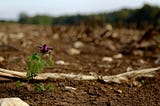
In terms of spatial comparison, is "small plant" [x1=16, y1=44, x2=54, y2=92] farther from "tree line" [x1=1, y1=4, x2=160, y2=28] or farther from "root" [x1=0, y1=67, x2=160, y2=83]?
"tree line" [x1=1, y1=4, x2=160, y2=28]

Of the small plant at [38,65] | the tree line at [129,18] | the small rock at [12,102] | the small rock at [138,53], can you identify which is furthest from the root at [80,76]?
the tree line at [129,18]

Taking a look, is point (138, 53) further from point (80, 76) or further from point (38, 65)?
point (38, 65)

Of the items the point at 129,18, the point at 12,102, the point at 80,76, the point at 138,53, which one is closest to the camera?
the point at 12,102

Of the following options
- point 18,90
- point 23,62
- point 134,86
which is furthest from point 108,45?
point 18,90

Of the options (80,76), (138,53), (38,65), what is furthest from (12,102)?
(138,53)

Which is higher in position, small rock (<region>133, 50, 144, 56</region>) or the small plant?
the small plant

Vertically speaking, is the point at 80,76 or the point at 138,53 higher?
the point at 80,76

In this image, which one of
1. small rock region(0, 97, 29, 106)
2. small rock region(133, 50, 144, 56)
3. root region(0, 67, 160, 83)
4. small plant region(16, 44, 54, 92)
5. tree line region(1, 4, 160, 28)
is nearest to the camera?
small rock region(0, 97, 29, 106)

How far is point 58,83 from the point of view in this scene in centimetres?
253

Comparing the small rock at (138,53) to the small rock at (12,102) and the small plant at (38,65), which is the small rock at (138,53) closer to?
the small plant at (38,65)

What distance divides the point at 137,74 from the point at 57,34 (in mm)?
6829

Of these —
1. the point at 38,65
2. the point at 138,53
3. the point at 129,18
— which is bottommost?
the point at 129,18

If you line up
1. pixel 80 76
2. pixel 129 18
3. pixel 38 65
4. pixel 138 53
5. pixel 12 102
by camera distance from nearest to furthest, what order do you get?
pixel 12 102, pixel 38 65, pixel 80 76, pixel 138 53, pixel 129 18

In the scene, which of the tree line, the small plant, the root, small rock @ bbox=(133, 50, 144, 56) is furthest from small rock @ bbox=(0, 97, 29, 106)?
the tree line
